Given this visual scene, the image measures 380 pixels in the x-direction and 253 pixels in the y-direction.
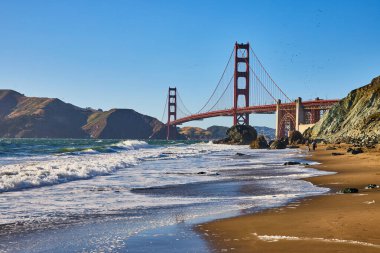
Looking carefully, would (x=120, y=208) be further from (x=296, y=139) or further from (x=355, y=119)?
(x=296, y=139)

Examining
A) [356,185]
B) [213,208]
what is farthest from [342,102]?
[213,208]

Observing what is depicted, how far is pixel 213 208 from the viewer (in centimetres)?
969

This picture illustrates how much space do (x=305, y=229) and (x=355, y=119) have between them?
53.1m

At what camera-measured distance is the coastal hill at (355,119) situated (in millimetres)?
46459

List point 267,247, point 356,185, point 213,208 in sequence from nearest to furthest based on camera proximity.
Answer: point 267,247
point 213,208
point 356,185

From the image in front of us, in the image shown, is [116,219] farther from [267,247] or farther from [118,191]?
[118,191]

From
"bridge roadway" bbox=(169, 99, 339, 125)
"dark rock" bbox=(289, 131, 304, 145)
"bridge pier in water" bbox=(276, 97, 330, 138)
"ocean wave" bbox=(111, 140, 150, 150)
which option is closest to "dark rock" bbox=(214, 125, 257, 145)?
"bridge roadway" bbox=(169, 99, 339, 125)

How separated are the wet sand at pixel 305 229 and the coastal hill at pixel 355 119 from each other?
3151 cm

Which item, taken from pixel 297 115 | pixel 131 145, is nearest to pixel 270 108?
pixel 297 115

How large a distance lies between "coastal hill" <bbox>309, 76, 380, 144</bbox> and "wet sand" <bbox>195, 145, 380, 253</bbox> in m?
31.5

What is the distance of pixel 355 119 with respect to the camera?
57031 millimetres

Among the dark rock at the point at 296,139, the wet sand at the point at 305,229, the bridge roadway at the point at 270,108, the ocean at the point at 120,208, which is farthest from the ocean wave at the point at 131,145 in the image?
the wet sand at the point at 305,229

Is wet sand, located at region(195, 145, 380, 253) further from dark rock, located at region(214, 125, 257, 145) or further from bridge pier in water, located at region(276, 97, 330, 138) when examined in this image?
dark rock, located at region(214, 125, 257, 145)

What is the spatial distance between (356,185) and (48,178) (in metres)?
9.28
